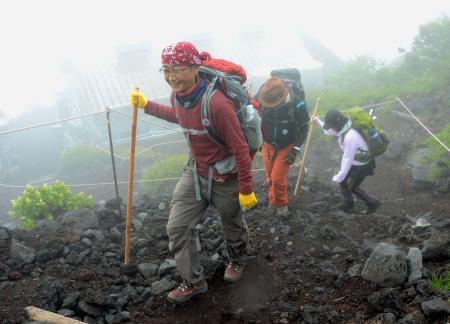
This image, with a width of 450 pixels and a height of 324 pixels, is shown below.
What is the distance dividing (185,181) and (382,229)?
10.9 feet

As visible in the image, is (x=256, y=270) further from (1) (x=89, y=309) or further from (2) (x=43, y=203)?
(2) (x=43, y=203)

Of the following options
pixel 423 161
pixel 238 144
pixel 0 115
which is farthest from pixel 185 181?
pixel 0 115

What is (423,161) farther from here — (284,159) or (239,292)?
(239,292)

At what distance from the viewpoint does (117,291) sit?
4609 mm

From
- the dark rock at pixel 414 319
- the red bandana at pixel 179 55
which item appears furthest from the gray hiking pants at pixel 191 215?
the dark rock at pixel 414 319

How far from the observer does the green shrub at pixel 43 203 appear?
7.01 m

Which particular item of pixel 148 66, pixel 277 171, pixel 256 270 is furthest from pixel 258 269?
pixel 148 66

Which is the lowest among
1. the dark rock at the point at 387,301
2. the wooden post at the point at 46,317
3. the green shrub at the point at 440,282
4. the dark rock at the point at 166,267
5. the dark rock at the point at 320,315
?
the dark rock at the point at 320,315

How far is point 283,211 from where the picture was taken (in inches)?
260

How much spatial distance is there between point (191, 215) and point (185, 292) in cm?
83

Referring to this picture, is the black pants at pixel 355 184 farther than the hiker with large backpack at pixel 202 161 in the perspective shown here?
Yes

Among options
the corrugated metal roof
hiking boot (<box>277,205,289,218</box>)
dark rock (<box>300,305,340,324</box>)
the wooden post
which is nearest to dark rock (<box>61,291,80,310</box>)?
the wooden post

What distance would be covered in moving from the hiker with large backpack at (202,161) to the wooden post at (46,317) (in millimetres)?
1119

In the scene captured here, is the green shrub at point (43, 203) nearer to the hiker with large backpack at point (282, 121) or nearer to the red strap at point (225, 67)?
the hiker with large backpack at point (282, 121)
